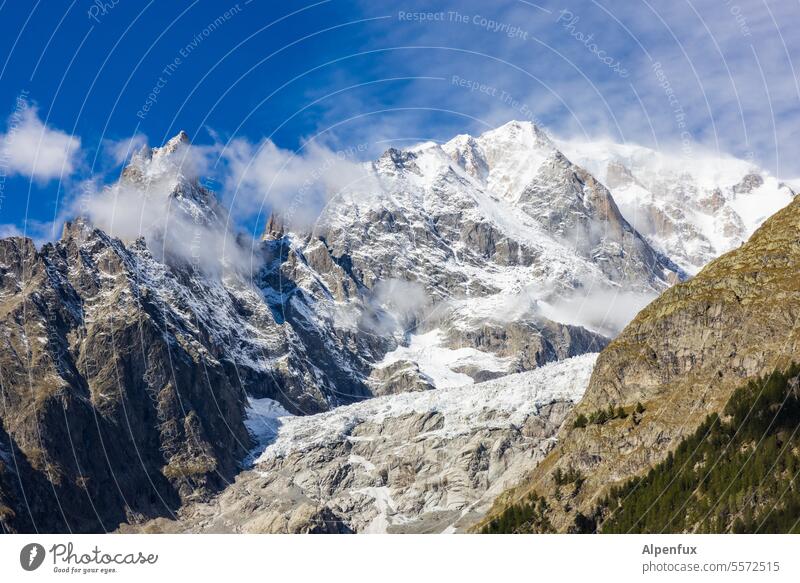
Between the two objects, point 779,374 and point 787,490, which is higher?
point 779,374

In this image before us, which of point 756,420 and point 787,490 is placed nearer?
point 787,490

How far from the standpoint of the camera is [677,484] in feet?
644
